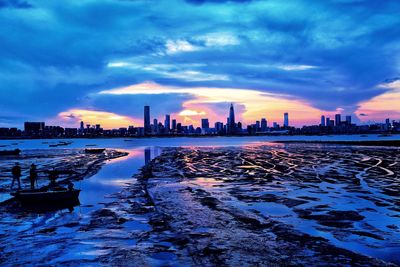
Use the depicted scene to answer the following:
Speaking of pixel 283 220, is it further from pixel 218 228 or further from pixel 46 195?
pixel 46 195

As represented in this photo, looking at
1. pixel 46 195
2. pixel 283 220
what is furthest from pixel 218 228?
pixel 46 195

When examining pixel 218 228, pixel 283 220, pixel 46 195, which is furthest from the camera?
pixel 46 195

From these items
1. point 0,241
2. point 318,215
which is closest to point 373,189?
point 318,215

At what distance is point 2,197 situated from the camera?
28.9 m

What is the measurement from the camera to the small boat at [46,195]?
988 inches

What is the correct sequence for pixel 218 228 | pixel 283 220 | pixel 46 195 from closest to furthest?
pixel 218 228
pixel 283 220
pixel 46 195

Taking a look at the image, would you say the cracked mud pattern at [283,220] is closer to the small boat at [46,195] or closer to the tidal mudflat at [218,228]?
the tidal mudflat at [218,228]

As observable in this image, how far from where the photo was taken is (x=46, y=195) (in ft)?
83.0

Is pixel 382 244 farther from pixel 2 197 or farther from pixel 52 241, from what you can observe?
pixel 2 197

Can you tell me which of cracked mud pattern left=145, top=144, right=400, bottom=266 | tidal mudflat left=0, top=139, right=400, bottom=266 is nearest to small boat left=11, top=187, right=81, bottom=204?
tidal mudflat left=0, top=139, right=400, bottom=266

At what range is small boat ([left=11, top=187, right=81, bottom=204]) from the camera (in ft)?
82.3

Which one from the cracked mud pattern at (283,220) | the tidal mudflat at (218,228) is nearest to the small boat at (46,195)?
the tidal mudflat at (218,228)

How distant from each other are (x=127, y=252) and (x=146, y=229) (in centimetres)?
382

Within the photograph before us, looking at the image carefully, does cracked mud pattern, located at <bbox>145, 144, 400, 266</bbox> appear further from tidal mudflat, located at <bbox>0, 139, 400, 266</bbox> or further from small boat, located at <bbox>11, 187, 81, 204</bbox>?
small boat, located at <bbox>11, 187, 81, 204</bbox>
